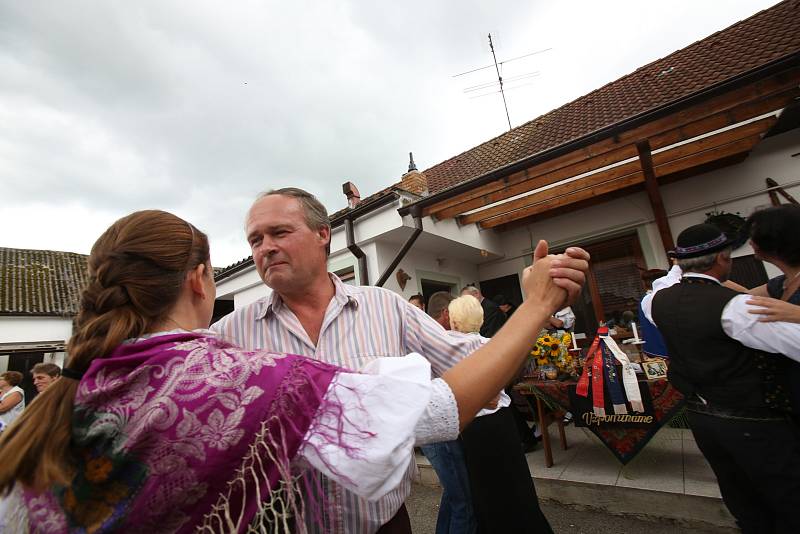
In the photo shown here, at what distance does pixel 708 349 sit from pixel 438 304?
2.35m

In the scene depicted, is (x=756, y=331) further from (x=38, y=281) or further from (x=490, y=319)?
(x=38, y=281)

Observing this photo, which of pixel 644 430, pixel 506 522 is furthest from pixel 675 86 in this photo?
pixel 506 522

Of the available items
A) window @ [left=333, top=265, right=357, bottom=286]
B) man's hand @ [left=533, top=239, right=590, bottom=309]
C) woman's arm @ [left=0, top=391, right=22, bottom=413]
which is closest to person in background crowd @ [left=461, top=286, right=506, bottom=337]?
window @ [left=333, top=265, right=357, bottom=286]

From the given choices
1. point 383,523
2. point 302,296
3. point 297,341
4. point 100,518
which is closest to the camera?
point 100,518

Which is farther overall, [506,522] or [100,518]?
[506,522]

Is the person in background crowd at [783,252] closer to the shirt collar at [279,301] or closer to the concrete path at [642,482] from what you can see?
the concrete path at [642,482]

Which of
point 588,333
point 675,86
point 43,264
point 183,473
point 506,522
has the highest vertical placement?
point 43,264

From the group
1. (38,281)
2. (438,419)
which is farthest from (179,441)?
(38,281)

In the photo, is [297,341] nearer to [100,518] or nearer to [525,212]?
[100,518]

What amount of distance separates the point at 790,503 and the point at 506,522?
1.42 metres

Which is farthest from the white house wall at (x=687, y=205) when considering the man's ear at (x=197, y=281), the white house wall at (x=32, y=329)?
the white house wall at (x=32, y=329)

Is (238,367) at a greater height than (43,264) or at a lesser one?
lesser

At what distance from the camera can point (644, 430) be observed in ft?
10.8

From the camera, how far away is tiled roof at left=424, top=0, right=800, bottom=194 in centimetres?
500
